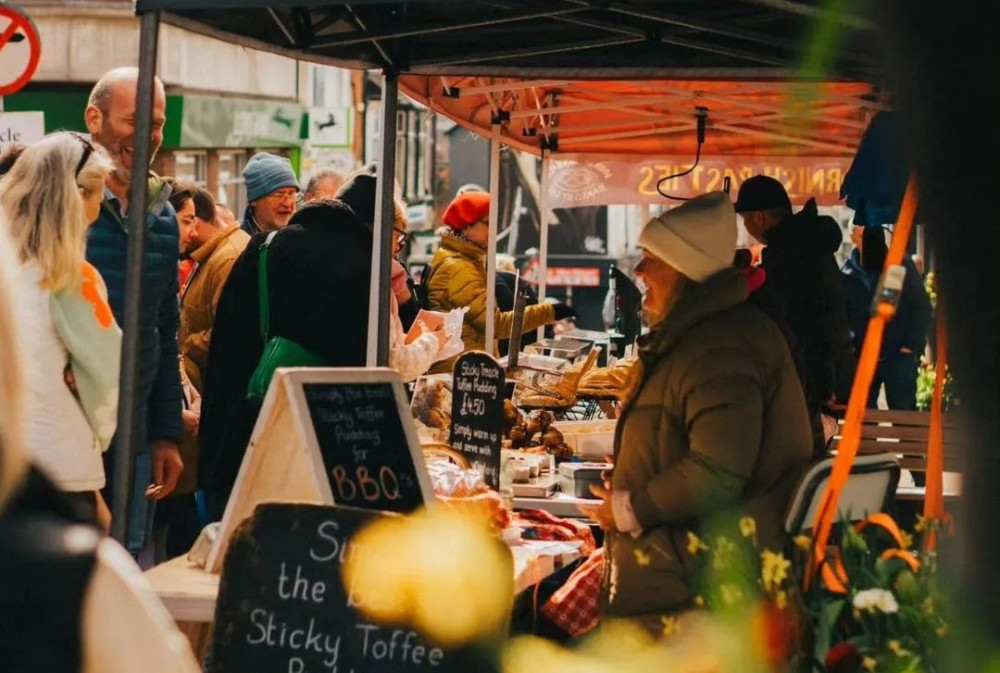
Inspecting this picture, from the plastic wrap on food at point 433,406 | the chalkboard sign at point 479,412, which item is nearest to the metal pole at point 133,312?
the chalkboard sign at point 479,412

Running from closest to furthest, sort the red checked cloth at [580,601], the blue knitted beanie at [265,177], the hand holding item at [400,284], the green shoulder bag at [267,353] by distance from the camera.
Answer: the red checked cloth at [580,601], the green shoulder bag at [267,353], the hand holding item at [400,284], the blue knitted beanie at [265,177]

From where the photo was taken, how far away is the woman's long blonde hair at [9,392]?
3.38 feet

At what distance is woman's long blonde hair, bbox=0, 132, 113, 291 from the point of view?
14.0 feet

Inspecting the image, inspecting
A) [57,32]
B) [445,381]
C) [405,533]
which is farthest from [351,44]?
[57,32]

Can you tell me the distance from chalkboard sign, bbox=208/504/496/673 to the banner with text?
8496 millimetres

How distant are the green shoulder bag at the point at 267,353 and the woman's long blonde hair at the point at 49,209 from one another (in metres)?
1.04

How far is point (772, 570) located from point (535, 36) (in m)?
3.74

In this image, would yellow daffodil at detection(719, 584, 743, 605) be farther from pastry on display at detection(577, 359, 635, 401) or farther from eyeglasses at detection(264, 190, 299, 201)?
eyeglasses at detection(264, 190, 299, 201)

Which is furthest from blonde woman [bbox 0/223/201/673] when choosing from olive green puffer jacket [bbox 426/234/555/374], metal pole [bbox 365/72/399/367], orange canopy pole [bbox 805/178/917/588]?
olive green puffer jacket [bbox 426/234/555/374]

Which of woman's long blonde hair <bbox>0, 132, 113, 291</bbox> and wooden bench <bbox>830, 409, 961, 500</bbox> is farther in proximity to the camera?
wooden bench <bbox>830, 409, 961, 500</bbox>

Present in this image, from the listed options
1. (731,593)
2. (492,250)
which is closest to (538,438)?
(492,250)

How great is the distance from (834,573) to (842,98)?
4.86 metres

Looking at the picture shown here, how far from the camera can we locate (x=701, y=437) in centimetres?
383

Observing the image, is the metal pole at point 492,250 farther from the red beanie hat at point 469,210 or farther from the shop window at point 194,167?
the shop window at point 194,167
